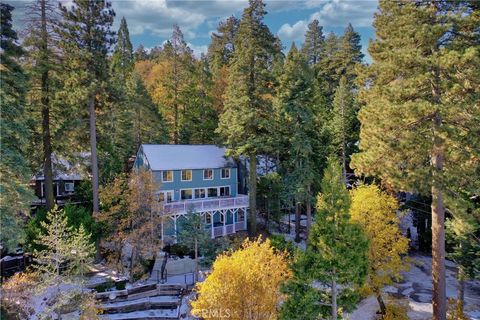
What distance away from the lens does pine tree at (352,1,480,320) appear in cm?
1288

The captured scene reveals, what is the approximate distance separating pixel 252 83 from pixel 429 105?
16.1 m

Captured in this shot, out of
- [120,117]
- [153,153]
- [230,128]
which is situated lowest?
[153,153]

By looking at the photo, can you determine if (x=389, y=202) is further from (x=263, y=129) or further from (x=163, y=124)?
(x=163, y=124)

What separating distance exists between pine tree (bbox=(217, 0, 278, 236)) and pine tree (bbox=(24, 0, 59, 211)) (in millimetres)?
12717

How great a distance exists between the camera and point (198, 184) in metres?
30.3

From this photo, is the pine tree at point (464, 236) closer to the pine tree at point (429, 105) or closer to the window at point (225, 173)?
the pine tree at point (429, 105)

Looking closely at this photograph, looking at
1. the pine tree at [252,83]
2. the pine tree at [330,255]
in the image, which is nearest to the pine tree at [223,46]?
the pine tree at [252,83]

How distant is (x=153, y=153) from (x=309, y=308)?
19.8 meters

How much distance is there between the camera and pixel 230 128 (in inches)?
1101

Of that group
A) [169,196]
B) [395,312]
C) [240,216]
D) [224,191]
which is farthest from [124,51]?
[395,312]

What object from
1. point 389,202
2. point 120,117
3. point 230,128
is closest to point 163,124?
point 120,117

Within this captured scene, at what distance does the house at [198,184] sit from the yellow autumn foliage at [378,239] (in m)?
13.3

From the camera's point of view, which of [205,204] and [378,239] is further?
[205,204]

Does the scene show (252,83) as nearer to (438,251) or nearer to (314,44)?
(438,251)
